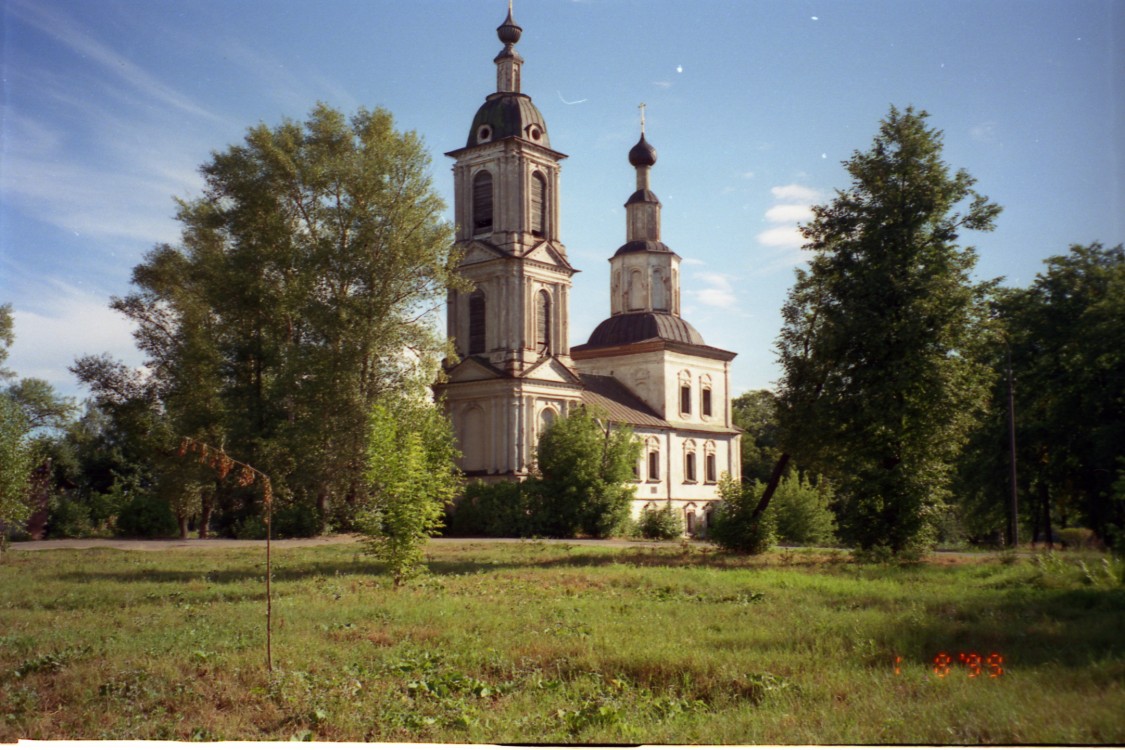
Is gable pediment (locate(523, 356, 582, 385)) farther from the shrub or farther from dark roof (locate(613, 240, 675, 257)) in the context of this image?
the shrub

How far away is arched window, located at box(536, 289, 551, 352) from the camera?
154ft

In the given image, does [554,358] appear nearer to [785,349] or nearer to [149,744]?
[785,349]

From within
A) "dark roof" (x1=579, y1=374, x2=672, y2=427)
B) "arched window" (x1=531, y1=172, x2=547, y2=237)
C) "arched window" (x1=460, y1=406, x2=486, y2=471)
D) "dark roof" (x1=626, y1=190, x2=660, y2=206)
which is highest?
"dark roof" (x1=626, y1=190, x2=660, y2=206)

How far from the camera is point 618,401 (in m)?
53.3

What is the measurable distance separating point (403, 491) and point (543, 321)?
3241 centimetres

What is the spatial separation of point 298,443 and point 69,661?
19.0 m

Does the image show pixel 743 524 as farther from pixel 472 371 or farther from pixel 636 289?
pixel 636 289

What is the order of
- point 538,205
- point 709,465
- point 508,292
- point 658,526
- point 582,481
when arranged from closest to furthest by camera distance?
point 582,481, point 658,526, point 508,292, point 538,205, point 709,465

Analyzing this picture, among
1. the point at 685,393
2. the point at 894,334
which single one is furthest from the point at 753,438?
the point at 894,334

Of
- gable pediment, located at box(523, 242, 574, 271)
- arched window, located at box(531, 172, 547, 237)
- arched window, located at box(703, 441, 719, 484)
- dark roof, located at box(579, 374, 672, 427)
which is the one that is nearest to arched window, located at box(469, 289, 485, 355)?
gable pediment, located at box(523, 242, 574, 271)

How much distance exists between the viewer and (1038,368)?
1614 cm

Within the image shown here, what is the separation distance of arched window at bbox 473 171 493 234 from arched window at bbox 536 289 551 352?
4.34 m

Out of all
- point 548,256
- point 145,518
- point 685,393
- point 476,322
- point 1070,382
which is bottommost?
point 145,518

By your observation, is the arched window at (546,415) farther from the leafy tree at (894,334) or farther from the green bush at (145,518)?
the leafy tree at (894,334)
